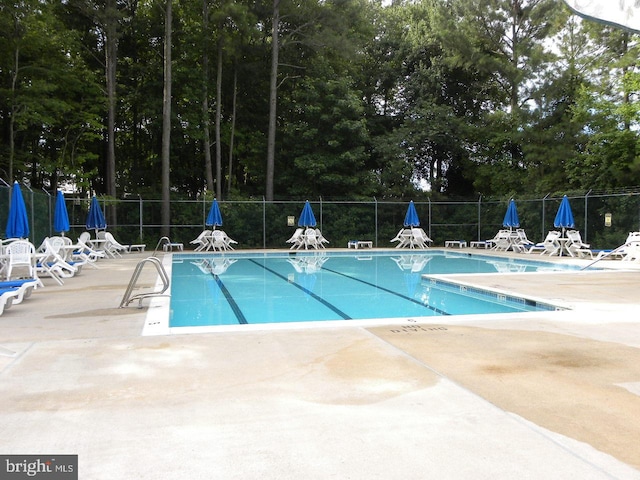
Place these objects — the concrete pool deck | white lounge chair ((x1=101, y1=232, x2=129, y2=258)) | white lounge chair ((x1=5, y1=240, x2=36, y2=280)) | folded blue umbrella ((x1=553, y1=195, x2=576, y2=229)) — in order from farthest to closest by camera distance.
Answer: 1. white lounge chair ((x1=101, y1=232, x2=129, y2=258))
2. folded blue umbrella ((x1=553, y1=195, x2=576, y2=229))
3. white lounge chair ((x1=5, y1=240, x2=36, y2=280))
4. the concrete pool deck

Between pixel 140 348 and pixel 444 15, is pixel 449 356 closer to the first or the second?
pixel 140 348

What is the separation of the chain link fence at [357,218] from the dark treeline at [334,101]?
3.85 ft

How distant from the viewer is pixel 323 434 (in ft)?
7.84

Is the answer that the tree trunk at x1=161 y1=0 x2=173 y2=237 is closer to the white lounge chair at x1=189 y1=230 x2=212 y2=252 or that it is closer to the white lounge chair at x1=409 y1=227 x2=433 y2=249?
the white lounge chair at x1=189 y1=230 x2=212 y2=252

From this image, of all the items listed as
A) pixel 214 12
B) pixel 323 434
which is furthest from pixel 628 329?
pixel 214 12

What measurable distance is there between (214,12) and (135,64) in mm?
4161

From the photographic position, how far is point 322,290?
29.3ft

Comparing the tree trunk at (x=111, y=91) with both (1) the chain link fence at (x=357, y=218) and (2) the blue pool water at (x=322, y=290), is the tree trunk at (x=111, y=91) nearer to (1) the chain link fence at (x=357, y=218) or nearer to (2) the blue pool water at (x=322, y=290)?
(1) the chain link fence at (x=357, y=218)

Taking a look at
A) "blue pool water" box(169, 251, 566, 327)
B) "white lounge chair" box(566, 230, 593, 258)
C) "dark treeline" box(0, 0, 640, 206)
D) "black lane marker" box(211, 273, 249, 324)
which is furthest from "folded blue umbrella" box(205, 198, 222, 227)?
"white lounge chair" box(566, 230, 593, 258)

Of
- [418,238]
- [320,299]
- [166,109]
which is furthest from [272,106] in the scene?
[320,299]

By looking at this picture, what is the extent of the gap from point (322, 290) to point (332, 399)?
607cm

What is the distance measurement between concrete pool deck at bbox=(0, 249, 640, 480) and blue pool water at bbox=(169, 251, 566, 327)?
5.55 ft

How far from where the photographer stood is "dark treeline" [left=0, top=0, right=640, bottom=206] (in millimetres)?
18281

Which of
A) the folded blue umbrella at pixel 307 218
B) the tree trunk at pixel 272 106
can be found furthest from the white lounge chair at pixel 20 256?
the tree trunk at pixel 272 106
